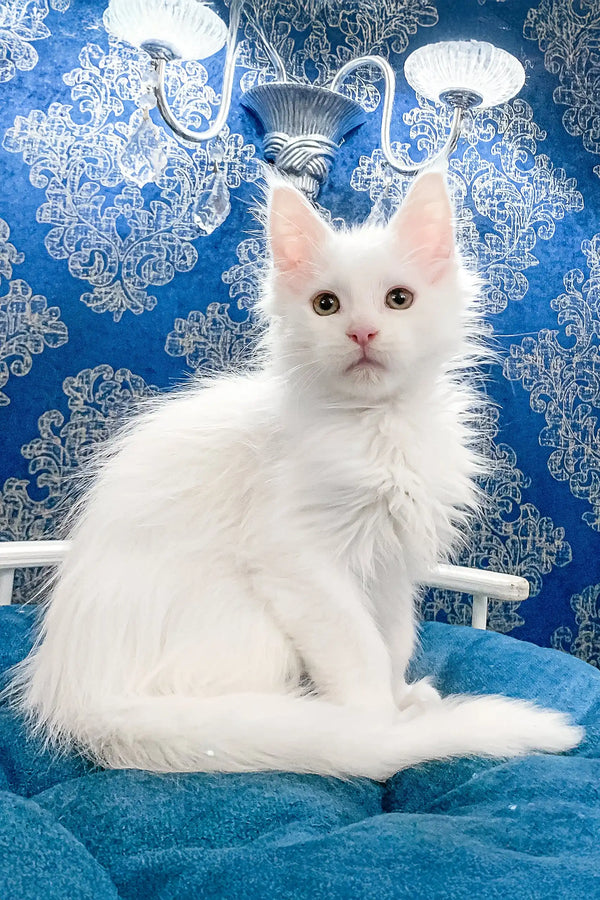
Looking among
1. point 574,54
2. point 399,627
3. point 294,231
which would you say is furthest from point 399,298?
point 574,54

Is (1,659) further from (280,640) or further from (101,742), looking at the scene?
(280,640)

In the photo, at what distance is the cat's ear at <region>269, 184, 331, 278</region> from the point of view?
0.97 meters

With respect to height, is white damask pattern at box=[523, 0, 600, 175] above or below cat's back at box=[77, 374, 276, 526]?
above

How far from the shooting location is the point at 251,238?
6.33 ft

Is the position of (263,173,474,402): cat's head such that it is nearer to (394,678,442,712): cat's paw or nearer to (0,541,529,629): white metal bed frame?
(394,678,442,712): cat's paw

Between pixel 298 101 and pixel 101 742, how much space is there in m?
1.58

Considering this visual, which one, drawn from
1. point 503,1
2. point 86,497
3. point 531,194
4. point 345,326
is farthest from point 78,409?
point 503,1

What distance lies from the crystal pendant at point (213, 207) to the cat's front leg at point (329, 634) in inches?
47.5

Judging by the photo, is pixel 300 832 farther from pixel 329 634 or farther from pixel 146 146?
pixel 146 146

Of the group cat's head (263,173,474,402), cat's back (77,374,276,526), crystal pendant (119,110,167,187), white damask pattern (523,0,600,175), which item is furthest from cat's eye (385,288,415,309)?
white damask pattern (523,0,600,175)

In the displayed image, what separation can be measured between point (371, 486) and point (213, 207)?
3.83 ft

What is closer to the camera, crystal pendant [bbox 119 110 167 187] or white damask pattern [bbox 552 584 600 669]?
crystal pendant [bbox 119 110 167 187]

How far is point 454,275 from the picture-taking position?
98 centimetres

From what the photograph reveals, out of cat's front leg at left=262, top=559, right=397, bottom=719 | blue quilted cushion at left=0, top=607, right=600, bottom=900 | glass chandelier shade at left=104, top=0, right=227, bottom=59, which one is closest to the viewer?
blue quilted cushion at left=0, top=607, right=600, bottom=900
